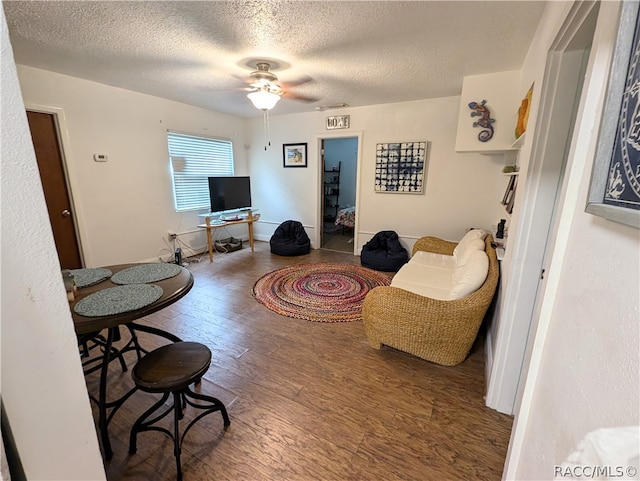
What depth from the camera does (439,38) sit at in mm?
2164

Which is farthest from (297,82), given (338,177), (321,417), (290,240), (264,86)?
(338,177)

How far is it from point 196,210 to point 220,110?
1.76 m

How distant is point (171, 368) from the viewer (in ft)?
4.45

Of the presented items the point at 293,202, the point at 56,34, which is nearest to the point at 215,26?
the point at 56,34

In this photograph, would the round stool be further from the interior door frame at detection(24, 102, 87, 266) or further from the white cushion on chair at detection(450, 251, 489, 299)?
the interior door frame at detection(24, 102, 87, 266)

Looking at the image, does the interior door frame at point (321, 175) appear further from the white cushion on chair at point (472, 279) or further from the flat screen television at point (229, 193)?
the white cushion on chair at point (472, 279)

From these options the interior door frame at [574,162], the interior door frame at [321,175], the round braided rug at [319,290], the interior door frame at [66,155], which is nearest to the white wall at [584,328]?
the interior door frame at [574,162]

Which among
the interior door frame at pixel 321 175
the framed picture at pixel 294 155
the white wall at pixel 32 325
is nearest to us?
the white wall at pixel 32 325

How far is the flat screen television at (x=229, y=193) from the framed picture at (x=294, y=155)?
82 cm

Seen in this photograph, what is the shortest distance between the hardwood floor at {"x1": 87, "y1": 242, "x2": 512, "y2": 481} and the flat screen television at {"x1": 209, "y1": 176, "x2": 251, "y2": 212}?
2.62 metres

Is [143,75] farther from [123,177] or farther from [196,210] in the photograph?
[196,210]

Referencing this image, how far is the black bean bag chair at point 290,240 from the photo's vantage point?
15.7 ft

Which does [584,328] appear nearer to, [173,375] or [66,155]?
[173,375]

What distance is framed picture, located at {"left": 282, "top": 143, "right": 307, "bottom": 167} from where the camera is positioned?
16.3 ft
